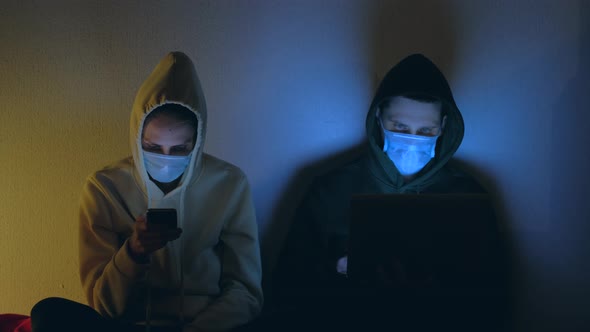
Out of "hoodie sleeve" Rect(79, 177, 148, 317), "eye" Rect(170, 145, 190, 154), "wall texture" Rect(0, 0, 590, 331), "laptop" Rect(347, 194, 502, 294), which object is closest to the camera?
"laptop" Rect(347, 194, 502, 294)

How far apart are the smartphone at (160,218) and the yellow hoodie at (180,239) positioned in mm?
130

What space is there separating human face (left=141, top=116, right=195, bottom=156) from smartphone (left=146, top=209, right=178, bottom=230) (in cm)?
23

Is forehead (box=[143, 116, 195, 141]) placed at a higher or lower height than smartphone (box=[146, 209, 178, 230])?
higher

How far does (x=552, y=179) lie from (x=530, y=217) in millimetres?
164

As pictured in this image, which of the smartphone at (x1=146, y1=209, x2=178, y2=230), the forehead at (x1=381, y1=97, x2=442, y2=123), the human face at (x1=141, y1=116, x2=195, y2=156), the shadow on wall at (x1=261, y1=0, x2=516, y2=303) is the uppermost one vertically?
the shadow on wall at (x1=261, y1=0, x2=516, y2=303)

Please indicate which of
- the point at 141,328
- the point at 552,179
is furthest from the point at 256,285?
the point at 552,179

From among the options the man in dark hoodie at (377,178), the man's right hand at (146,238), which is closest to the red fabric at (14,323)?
the man's right hand at (146,238)

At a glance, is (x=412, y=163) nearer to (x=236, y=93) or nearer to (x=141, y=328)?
(x=236, y=93)

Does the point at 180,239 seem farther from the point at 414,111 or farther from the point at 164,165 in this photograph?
the point at 414,111

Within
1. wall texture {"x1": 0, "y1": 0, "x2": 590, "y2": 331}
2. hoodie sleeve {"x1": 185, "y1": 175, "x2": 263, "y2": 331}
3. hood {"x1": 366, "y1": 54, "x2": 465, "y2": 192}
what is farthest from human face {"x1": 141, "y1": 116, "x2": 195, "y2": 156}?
hood {"x1": 366, "y1": 54, "x2": 465, "y2": 192}

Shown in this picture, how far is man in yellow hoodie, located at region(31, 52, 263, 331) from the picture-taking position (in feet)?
5.66

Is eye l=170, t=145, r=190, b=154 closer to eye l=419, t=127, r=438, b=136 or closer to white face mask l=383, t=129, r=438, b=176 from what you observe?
white face mask l=383, t=129, r=438, b=176

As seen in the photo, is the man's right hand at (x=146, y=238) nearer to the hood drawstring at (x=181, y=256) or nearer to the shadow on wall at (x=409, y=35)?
the hood drawstring at (x=181, y=256)

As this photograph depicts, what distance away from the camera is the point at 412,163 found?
2.04 m
